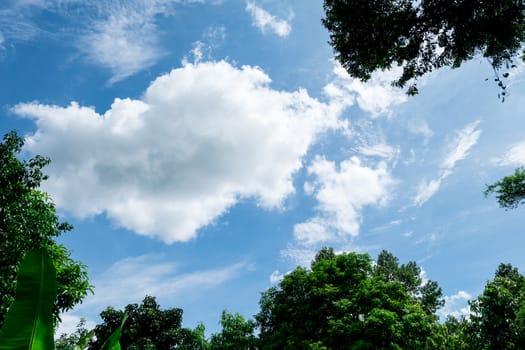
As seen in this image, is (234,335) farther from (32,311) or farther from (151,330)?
(32,311)

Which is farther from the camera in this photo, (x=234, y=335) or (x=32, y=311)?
(x=234, y=335)

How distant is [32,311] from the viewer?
1.74m

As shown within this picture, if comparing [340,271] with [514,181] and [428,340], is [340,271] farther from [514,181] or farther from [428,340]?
[514,181]

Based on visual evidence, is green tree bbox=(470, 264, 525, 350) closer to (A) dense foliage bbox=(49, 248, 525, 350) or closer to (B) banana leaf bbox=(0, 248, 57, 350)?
(A) dense foliage bbox=(49, 248, 525, 350)

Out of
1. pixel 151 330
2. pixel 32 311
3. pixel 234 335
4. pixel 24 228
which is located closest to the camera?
pixel 32 311

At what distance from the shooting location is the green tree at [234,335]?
23.0m

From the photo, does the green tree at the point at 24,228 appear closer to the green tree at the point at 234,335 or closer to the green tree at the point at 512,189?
the green tree at the point at 234,335

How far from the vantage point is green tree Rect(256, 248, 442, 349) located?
17.8 metres

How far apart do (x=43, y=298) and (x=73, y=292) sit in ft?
53.8

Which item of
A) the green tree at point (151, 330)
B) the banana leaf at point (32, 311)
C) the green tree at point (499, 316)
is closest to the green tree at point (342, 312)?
the green tree at point (499, 316)

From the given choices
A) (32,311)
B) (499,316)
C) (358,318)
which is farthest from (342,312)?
(32,311)

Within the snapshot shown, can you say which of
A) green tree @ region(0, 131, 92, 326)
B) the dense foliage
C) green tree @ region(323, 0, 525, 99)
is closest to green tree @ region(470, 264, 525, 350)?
the dense foliage

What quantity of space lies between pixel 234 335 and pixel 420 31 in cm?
2116

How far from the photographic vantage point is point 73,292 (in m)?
15.6
